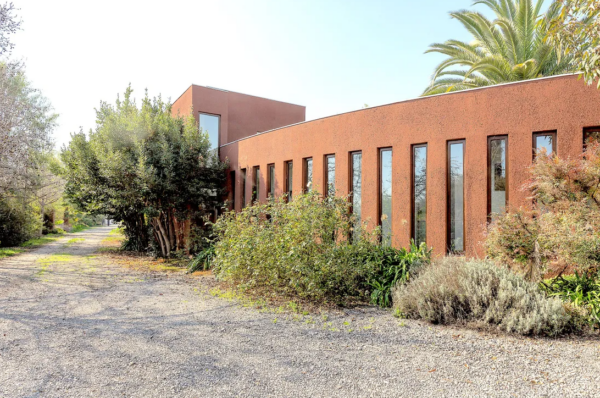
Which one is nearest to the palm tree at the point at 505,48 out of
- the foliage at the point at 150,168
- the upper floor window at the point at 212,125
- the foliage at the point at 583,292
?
the foliage at the point at 583,292

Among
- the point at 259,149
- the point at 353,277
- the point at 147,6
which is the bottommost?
the point at 353,277

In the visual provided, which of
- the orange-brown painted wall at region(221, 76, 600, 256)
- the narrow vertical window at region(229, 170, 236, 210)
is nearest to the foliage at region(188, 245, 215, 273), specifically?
the orange-brown painted wall at region(221, 76, 600, 256)

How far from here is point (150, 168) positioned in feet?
39.3

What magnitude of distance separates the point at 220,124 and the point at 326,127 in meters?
6.98

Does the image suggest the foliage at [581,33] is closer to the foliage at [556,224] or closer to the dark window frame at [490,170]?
the foliage at [556,224]

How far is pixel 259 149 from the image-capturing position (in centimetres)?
1373

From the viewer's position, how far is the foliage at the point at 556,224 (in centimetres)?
557

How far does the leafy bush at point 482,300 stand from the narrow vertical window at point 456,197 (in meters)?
2.12

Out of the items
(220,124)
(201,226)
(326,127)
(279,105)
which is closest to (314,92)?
(279,105)

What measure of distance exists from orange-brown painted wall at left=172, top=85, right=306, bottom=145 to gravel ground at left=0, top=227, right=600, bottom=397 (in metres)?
10.8

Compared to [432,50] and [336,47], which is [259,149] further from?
[432,50]

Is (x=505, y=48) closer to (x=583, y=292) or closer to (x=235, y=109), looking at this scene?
(x=583, y=292)

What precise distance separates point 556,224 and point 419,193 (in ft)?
11.3

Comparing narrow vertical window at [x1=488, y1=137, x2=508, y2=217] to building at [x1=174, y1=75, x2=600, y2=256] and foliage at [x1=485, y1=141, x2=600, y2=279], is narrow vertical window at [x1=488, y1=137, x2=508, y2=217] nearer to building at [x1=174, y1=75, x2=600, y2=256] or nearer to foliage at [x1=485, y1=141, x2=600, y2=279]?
building at [x1=174, y1=75, x2=600, y2=256]
